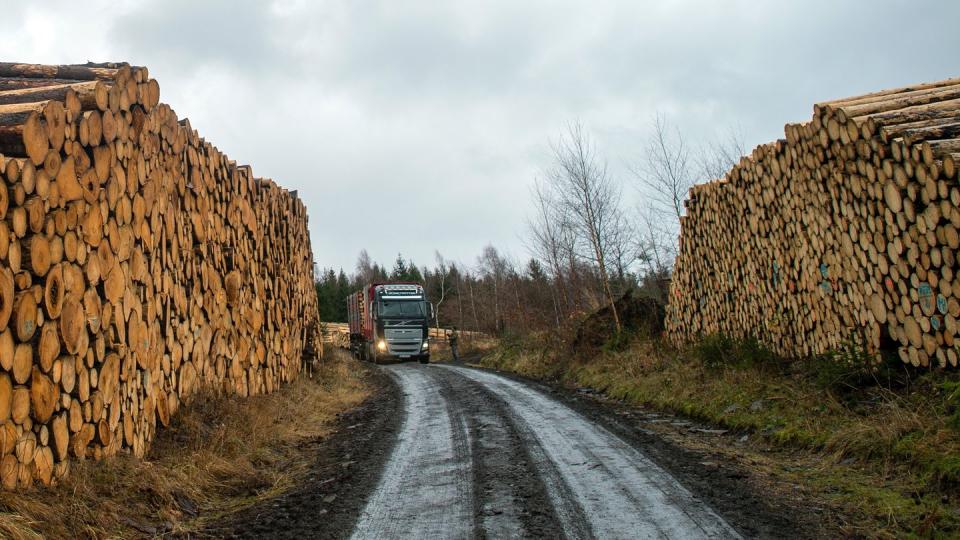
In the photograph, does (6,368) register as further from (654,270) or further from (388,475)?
(654,270)

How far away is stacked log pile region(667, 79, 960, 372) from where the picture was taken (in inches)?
235

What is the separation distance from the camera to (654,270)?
23.8 metres

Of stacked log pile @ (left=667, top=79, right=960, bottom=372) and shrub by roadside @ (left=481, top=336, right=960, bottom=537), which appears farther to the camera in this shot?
stacked log pile @ (left=667, top=79, right=960, bottom=372)

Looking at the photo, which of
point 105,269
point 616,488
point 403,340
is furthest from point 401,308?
point 616,488

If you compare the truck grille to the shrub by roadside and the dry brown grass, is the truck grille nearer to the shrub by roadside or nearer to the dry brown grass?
the shrub by roadside

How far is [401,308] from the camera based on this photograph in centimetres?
2602

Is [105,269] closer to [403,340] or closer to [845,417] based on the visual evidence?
[845,417]

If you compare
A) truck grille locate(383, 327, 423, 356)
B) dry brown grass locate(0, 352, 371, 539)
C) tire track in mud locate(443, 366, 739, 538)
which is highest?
truck grille locate(383, 327, 423, 356)

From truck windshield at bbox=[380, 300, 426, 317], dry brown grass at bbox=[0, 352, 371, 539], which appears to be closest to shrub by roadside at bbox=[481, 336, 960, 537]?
dry brown grass at bbox=[0, 352, 371, 539]

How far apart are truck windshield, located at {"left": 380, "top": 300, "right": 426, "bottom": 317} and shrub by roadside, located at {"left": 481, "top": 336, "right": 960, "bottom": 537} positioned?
14.8 meters

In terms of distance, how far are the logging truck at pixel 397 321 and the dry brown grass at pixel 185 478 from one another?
1591 centimetres

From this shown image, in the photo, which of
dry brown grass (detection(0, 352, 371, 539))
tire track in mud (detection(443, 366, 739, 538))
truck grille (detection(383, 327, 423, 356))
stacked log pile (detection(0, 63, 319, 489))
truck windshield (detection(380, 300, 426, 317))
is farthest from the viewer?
truck windshield (detection(380, 300, 426, 317))

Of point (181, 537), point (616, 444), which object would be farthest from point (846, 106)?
point (181, 537)

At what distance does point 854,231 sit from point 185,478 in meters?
7.10
